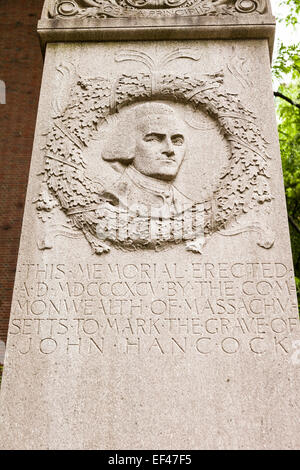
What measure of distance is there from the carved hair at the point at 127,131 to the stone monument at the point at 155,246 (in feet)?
0.05

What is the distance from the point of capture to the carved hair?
512 centimetres

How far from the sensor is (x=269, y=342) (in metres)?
4.26

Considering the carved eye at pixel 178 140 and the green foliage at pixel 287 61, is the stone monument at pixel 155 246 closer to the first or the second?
the carved eye at pixel 178 140

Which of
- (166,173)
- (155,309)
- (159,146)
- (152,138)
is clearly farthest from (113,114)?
(155,309)

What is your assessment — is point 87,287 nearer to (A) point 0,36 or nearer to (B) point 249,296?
(B) point 249,296

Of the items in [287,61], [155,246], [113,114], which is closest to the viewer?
[155,246]

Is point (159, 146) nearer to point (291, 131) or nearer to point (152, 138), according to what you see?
point (152, 138)

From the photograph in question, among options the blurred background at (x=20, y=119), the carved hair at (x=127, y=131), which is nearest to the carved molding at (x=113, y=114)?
the carved hair at (x=127, y=131)

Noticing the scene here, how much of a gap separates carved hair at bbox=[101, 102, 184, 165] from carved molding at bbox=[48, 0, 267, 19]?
54.2 inches

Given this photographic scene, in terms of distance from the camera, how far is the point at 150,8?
6.08 metres

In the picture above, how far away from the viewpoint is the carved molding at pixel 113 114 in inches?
188

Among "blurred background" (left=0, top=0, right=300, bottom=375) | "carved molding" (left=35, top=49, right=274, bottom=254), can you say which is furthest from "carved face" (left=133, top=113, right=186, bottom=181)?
"blurred background" (left=0, top=0, right=300, bottom=375)

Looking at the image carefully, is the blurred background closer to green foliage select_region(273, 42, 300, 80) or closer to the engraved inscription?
green foliage select_region(273, 42, 300, 80)

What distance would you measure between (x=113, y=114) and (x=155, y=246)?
1684mm
